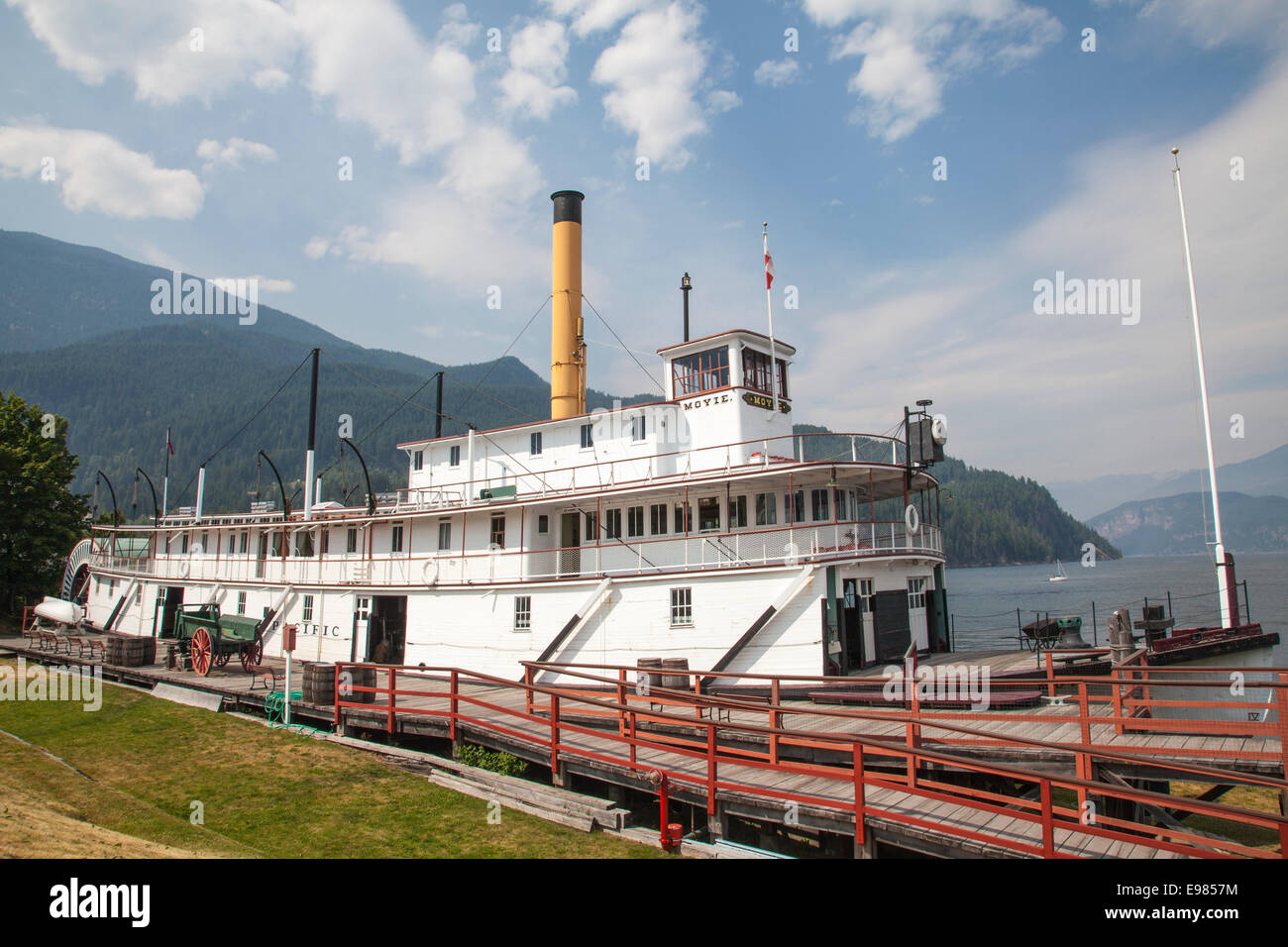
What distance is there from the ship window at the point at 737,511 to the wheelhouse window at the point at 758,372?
3869mm

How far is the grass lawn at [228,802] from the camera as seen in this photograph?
9352 mm

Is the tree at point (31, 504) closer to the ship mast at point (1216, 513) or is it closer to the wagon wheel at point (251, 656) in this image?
the wagon wheel at point (251, 656)

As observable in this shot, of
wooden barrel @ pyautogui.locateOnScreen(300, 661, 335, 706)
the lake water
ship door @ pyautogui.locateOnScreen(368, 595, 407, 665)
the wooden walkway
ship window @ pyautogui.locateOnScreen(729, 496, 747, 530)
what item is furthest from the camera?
the lake water

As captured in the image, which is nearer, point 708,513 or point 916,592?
point 916,592

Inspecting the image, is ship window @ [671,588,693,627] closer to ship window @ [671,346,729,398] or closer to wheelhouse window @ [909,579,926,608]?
wheelhouse window @ [909,579,926,608]

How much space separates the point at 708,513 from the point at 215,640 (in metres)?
15.8

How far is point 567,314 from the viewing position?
2786cm

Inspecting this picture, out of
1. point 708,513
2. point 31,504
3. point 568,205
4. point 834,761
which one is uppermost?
point 568,205

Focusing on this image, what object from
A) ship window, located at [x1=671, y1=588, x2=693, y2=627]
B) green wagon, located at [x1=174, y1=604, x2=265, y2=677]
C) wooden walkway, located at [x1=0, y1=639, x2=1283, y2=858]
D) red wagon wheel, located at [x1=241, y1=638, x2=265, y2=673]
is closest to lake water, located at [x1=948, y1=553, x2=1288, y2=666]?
ship window, located at [x1=671, y1=588, x2=693, y2=627]

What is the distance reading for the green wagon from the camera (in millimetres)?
22328

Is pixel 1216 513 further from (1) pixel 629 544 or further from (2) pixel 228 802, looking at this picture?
(2) pixel 228 802

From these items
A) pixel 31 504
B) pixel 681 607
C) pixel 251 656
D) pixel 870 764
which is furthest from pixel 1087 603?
pixel 31 504

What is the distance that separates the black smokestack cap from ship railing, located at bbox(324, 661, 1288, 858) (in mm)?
18699
